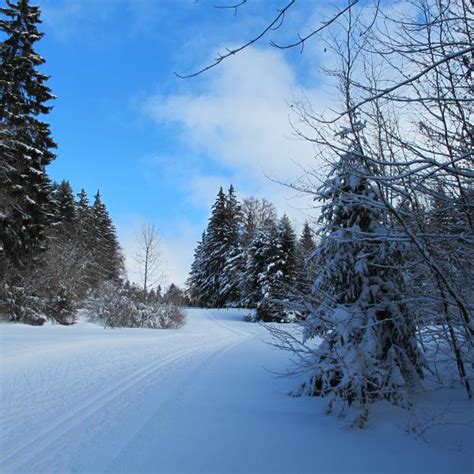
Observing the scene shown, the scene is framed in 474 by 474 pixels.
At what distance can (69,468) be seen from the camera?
3.45 meters

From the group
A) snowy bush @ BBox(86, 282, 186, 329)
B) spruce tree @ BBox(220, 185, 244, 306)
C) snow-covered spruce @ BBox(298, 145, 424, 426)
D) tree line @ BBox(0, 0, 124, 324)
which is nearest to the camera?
snow-covered spruce @ BBox(298, 145, 424, 426)

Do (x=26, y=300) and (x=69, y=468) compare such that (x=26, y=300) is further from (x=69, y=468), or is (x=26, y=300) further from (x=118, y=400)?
(x=69, y=468)

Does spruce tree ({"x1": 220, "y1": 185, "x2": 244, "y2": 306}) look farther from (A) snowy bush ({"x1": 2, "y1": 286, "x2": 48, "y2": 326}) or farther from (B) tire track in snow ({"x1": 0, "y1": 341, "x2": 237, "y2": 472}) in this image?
(B) tire track in snow ({"x1": 0, "y1": 341, "x2": 237, "y2": 472})

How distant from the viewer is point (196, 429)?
4.52 m

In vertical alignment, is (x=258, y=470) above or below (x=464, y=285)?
below

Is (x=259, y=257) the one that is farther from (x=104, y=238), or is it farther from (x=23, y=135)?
(x=104, y=238)

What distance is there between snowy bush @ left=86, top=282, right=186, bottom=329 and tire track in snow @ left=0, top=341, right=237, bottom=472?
14808mm

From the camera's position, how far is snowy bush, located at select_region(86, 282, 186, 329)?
2180 centimetres

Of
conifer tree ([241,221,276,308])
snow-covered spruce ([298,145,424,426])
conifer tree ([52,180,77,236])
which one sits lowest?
snow-covered spruce ([298,145,424,426])

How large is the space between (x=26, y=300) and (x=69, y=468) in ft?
54.5

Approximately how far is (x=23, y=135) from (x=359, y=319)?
18.0 metres

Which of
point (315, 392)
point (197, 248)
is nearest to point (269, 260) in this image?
point (315, 392)

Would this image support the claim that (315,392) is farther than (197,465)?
Yes

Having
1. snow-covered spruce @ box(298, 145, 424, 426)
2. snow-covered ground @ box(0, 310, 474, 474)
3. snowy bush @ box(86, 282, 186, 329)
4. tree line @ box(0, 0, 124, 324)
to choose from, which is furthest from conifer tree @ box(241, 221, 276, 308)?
snow-covered spruce @ box(298, 145, 424, 426)
